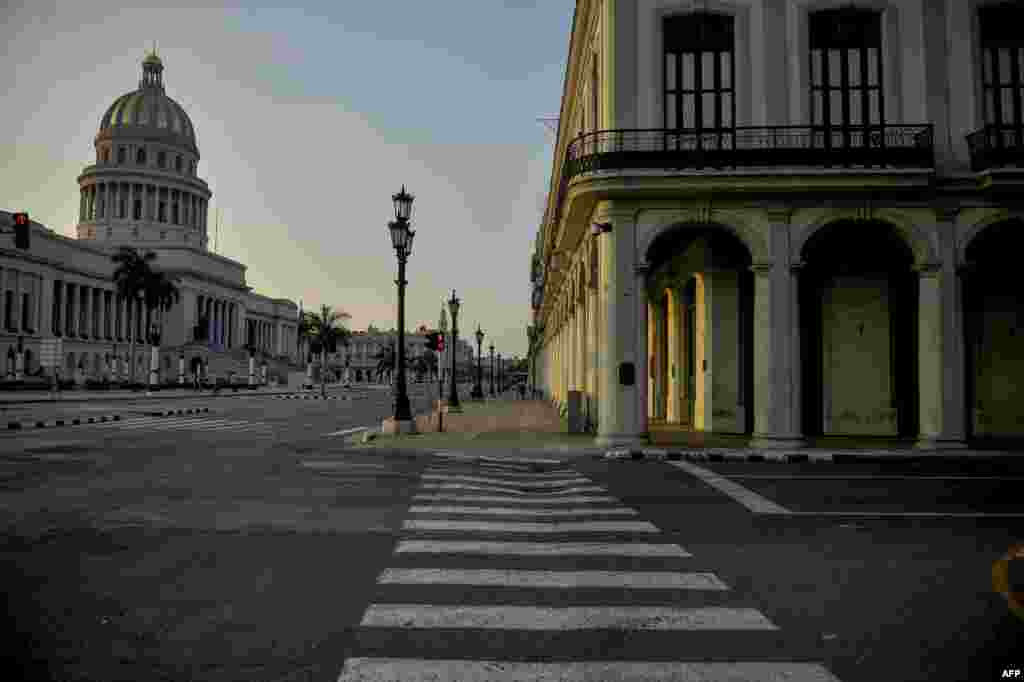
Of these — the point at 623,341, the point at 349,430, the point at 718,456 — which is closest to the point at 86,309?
A: the point at 349,430

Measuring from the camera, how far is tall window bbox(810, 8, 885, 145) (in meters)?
18.8

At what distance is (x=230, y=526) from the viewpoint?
28.7ft

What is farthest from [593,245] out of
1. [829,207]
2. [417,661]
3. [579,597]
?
[417,661]

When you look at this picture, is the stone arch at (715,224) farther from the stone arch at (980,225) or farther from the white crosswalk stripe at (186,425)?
the white crosswalk stripe at (186,425)

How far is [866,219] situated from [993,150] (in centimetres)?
318

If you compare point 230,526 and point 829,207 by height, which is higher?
point 829,207

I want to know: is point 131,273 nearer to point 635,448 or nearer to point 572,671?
point 635,448

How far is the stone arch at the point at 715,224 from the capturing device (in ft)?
60.0

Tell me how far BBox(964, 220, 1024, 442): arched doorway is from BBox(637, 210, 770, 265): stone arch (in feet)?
21.1

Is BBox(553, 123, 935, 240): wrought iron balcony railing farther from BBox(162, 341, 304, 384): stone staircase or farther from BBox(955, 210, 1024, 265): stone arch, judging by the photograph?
BBox(162, 341, 304, 384): stone staircase

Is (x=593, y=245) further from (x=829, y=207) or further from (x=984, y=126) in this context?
(x=984, y=126)

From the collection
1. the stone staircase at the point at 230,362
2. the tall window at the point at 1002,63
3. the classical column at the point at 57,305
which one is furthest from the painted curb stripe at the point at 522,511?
the classical column at the point at 57,305

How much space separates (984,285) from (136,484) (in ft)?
67.8

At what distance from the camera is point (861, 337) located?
67.7 ft
